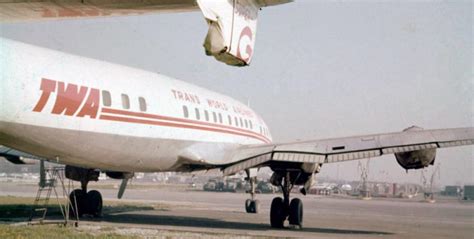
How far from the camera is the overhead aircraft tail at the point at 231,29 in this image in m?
3.92

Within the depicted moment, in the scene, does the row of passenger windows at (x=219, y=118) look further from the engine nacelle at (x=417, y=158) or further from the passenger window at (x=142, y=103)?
the engine nacelle at (x=417, y=158)

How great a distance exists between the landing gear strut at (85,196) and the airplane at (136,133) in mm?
31

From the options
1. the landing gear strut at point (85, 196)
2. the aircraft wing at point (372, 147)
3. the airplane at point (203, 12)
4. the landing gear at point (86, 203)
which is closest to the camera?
the airplane at point (203, 12)

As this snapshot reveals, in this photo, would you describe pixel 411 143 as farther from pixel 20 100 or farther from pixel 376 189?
pixel 376 189

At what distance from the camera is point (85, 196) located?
1750 centimetres

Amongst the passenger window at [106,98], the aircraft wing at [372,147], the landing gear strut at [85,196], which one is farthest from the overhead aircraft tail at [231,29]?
the landing gear strut at [85,196]

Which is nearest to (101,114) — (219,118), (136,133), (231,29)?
(136,133)

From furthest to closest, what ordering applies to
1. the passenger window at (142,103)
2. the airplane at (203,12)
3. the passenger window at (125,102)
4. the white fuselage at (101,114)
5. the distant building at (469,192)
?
the distant building at (469,192) < the passenger window at (142,103) < the passenger window at (125,102) < the white fuselage at (101,114) < the airplane at (203,12)

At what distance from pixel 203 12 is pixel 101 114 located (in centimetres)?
835

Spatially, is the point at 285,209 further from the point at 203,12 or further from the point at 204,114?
the point at 203,12

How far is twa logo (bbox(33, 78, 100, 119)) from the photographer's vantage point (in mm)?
Result: 10070

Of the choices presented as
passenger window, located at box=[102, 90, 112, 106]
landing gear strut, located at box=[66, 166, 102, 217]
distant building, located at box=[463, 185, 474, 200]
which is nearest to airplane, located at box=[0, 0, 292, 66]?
passenger window, located at box=[102, 90, 112, 106]

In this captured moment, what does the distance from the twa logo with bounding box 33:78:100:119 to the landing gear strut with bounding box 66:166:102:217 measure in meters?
6.06

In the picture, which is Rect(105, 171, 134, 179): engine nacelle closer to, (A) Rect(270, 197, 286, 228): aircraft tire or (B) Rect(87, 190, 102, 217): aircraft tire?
(B) Rect(87, 190, 102, 217): aircraft tire
